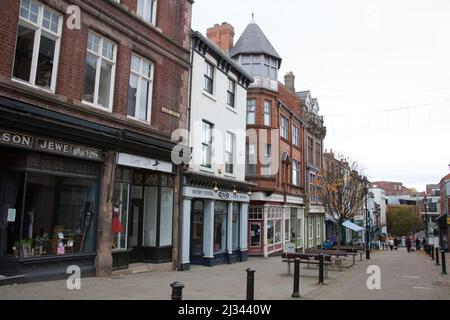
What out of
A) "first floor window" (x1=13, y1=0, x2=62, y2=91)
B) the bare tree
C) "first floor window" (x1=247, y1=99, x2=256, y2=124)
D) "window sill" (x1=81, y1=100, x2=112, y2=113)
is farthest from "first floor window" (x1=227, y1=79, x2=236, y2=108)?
"first floor window" (x1=13, y1=0, x2=62, y2=91)

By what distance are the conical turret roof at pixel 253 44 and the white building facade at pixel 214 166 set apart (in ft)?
18.1

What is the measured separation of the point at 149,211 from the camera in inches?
613

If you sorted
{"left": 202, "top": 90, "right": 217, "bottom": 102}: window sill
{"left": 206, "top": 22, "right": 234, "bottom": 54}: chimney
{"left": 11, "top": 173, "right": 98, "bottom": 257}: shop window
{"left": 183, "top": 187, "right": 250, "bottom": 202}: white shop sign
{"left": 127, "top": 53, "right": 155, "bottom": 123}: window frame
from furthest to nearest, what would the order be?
{"left": 206, "top": 22, "right": 234, "bottom": 54}: chimney → {"left": 202, "top": 90, "right": 217, "bottom": 102}: window sill → {"left": 183, "top": 187, "right": 250, "bottom": 202}: white shop sign → {"left": 127, "top": 53, "right": 155, "bottom": 123}: window frame → {"left": 11, "top": 173, "right": 98, "bottom": 257}: shop window

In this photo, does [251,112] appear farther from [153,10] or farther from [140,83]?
[140,83]

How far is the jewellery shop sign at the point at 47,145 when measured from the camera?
989 cm

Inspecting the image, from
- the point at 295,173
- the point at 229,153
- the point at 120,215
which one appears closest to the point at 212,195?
the point at 229,153

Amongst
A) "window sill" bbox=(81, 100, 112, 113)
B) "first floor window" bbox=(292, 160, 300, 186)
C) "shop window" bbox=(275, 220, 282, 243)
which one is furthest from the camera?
"first floor window" bbox=(292, 160, 300, 186)

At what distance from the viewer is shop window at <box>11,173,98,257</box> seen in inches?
424

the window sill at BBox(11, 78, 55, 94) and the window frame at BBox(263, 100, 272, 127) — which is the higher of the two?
the window frame at BBox(263, 100, 272, 127)

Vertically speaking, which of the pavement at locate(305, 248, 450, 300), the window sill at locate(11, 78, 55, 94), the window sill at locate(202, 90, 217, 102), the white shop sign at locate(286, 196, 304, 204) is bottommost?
the pavement at locate(305, 248, 450, 300)

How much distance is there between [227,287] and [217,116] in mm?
9486

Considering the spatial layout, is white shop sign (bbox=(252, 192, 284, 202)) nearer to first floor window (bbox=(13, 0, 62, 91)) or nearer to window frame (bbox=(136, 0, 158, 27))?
window frame (bbox=(136, 0, 158, 27))
